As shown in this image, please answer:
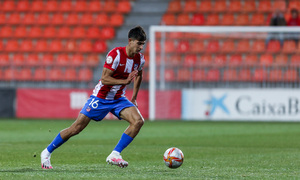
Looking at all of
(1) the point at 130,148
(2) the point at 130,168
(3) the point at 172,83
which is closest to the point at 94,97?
(2) the point at 130,168

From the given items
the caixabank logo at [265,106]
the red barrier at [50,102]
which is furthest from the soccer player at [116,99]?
the red barrier at [50,102]

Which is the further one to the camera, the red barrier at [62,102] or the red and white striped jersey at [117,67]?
the red barrier at [62,102]

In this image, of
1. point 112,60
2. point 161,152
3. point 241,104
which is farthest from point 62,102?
point 112,60

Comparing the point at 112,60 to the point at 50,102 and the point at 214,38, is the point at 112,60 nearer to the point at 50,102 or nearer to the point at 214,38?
the point at 214,38

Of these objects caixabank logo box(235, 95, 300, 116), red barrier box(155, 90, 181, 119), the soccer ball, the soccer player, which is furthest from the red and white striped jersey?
caixabank logo box(235, 95, 300, 116)

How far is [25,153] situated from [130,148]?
2019mm

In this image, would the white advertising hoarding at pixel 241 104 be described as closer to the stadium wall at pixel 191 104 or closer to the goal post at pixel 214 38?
the stadium wall at pixel 191 104

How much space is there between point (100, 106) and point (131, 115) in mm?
438

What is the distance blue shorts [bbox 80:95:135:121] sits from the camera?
899 centimetres

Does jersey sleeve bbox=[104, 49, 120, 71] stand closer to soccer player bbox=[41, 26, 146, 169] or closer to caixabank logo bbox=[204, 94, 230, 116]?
soccer player bbox=[41, 26, 146, 169]

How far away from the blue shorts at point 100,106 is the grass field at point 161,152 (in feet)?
2.31

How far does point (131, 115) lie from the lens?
8.95 metres

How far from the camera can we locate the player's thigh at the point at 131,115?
351 inches

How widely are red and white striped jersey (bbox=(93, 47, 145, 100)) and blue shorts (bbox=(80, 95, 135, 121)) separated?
0.06m
